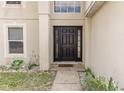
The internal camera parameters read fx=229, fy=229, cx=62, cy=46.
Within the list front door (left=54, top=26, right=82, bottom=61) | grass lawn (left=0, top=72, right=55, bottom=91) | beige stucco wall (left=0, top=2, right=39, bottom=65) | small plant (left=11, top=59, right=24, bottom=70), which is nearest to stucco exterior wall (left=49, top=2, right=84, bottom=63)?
front door (left=54, top=26, right=82, bottom=61)

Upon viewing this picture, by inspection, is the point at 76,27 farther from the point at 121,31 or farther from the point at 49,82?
the point at 121,31

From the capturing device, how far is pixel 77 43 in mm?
12398

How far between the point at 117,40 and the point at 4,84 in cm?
446

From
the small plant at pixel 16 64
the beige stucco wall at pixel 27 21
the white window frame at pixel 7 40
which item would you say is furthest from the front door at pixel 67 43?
the small plant at pixel 16 64

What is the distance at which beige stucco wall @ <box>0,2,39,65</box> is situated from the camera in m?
11.7

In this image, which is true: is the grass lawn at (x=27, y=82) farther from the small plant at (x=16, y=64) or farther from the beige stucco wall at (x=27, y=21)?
the beige stucco wall at (x=27, y=21)

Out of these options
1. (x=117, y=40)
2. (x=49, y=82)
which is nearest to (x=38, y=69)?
(x=49, y=82)

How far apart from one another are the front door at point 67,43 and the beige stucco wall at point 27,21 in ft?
3.75

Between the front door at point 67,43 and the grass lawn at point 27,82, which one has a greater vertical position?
the front door at point 67,43

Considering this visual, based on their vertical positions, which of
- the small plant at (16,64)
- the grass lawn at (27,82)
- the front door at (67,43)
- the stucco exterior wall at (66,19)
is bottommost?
the grass lawn at (27,82)

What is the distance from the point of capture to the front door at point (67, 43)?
12.3 metres

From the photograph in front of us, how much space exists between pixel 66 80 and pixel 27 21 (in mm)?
4691

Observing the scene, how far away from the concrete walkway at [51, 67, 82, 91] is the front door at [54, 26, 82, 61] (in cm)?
150

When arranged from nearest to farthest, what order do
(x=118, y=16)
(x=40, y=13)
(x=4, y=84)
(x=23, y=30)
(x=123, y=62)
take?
(x=123, y=62) < (x=118, y=16) < (x=4, y=84) < (x=40, y=13) < (x=23, y=30)
